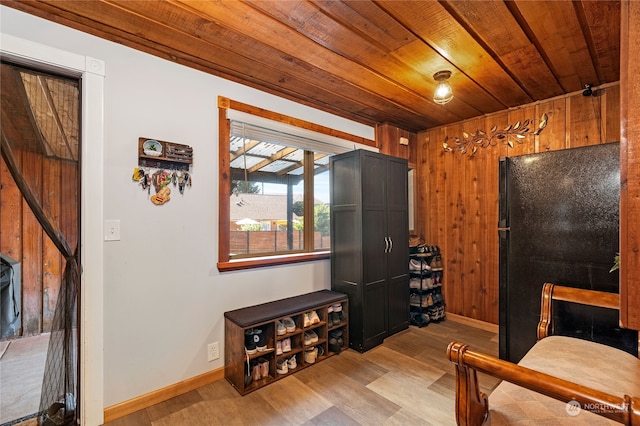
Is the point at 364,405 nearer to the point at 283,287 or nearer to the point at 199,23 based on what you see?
the point at 283,287

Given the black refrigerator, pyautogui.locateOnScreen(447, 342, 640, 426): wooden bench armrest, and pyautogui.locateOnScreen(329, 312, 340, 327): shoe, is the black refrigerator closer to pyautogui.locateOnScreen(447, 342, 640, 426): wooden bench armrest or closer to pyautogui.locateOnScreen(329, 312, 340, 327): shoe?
pyautogui.locateOnScreen(447, 342, 640, 426): wooden bench armrest

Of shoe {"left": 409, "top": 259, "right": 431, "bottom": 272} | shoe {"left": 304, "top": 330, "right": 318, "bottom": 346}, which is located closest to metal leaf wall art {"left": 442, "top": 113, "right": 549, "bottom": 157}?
shoe {"left": 409, "top": 259, "right": 431, "bottom": 272}

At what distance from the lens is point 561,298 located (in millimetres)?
1784

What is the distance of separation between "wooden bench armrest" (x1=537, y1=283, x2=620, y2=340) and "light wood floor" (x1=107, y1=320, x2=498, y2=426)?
0.72 meters

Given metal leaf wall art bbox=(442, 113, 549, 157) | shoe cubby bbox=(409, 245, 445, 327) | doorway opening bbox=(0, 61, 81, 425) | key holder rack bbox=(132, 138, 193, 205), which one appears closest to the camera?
doorway opening bbox=(0, 61, 81, 425)

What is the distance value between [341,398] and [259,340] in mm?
729

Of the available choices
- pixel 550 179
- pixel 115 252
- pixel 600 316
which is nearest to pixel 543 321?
pixel 600 316

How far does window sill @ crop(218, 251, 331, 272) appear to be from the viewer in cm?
235

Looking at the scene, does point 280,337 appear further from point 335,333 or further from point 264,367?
point 335,333

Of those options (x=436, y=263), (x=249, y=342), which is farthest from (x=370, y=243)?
(x=249, y=342)

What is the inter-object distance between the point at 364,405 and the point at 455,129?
127 inches

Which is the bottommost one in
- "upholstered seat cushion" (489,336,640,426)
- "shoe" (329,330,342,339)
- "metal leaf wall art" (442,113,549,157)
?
"shoe" (329,330,342,339)

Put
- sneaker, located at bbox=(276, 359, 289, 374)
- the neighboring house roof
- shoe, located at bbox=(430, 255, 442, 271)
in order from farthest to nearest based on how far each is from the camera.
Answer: shoe, located at bbox=(430, 255, 442, 271), the neighboring house roof, sneaker, located at bbox=(276, 359, 289, 374)

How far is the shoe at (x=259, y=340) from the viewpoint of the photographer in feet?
7.23
